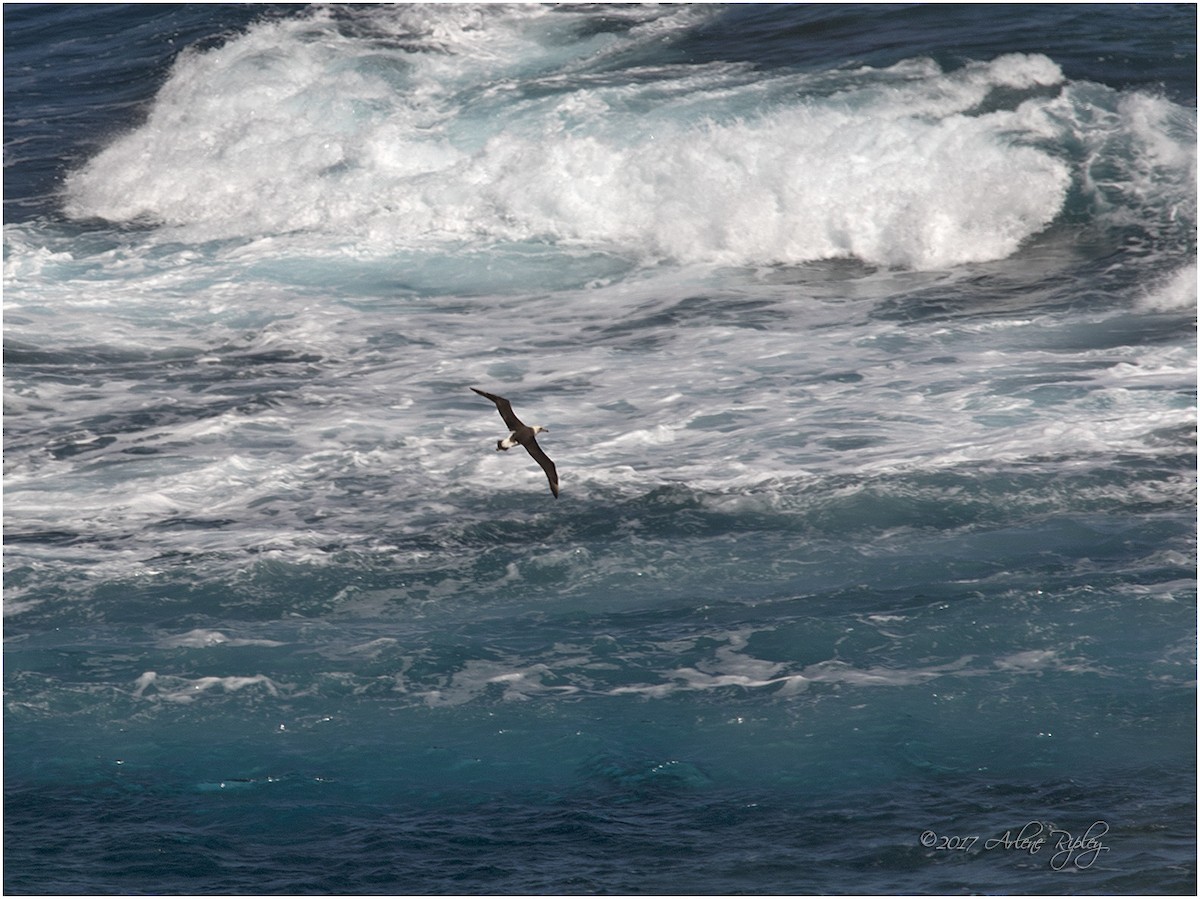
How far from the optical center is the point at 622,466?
14.9m

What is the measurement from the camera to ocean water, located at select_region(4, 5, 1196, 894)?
10.4 metres

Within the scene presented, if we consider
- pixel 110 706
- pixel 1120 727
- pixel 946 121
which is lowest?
pixel 1120 727

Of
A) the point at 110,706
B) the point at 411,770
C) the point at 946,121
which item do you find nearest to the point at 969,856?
the point at 411,770

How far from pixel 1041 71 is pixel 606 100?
6345mm

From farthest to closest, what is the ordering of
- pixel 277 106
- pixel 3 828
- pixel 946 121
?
pixel 277 106
pixel 946 121
pixel 3 828

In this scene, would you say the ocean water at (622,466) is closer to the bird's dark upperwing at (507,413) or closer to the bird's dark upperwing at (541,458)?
the bird's dark upperwing at (541,458)

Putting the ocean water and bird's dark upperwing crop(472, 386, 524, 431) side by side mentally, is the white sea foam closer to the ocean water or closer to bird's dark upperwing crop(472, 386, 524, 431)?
the ocean water

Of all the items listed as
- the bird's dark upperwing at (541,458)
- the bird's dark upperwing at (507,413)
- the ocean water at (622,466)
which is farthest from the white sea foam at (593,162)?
the bird's dark upperwing at (507,413)

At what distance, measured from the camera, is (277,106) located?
85.5 ft

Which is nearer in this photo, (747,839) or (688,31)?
(747,839)

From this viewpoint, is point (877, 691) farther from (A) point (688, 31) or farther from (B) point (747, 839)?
(A) point (688, 31)

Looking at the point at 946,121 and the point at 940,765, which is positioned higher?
the point at 946,121

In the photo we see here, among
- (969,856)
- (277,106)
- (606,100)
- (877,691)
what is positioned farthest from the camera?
(277,106)

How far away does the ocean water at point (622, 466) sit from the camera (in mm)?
10383
